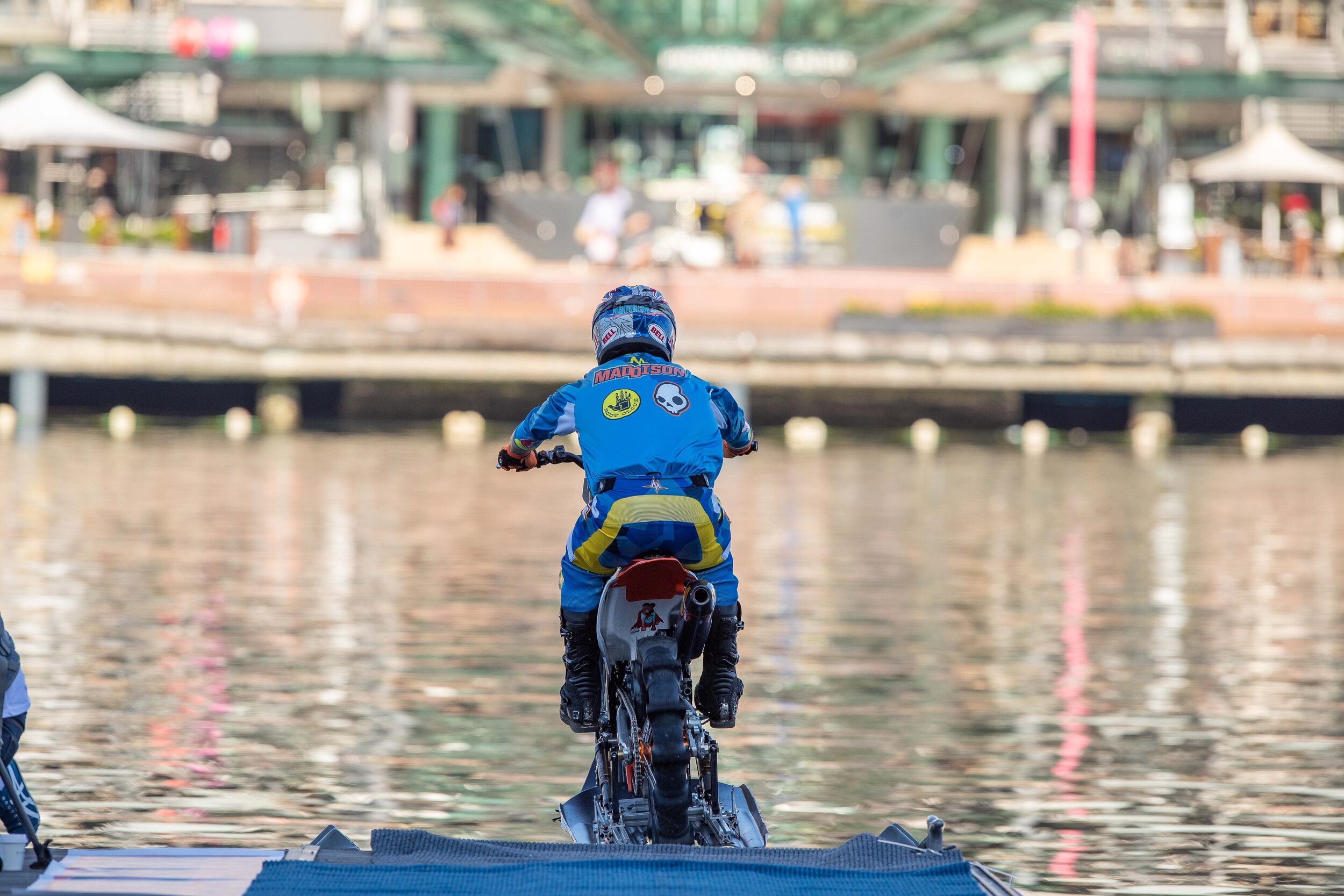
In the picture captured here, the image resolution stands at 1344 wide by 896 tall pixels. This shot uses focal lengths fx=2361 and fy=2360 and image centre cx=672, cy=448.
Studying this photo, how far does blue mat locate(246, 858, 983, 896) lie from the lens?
19.8 feet

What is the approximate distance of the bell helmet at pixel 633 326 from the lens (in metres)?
7.21

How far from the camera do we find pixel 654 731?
6.42 meters

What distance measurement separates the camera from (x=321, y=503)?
21266mm

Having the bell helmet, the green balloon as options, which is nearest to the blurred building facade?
the green balloon

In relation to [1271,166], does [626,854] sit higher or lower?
lower

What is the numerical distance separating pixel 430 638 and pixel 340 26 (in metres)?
45.7

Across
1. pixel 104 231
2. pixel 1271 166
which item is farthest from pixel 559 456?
pixel 1271 166

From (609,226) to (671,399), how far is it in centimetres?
3046

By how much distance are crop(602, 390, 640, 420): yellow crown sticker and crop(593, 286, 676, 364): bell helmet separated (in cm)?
20

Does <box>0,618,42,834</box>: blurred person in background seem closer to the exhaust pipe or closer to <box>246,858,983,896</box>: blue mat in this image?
<box>246,858,983,896</box>: blue mat

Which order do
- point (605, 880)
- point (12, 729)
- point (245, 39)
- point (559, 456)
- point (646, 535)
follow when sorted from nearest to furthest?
point (605, 880)
point (12, 729)
point (646, 535)
point (559, 456)
point (245, 39)

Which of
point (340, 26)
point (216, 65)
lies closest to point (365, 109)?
point (340, 26)

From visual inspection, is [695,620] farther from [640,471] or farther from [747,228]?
[747,228]

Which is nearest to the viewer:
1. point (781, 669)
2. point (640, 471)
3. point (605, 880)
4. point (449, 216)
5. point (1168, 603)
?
point (605, 880)
